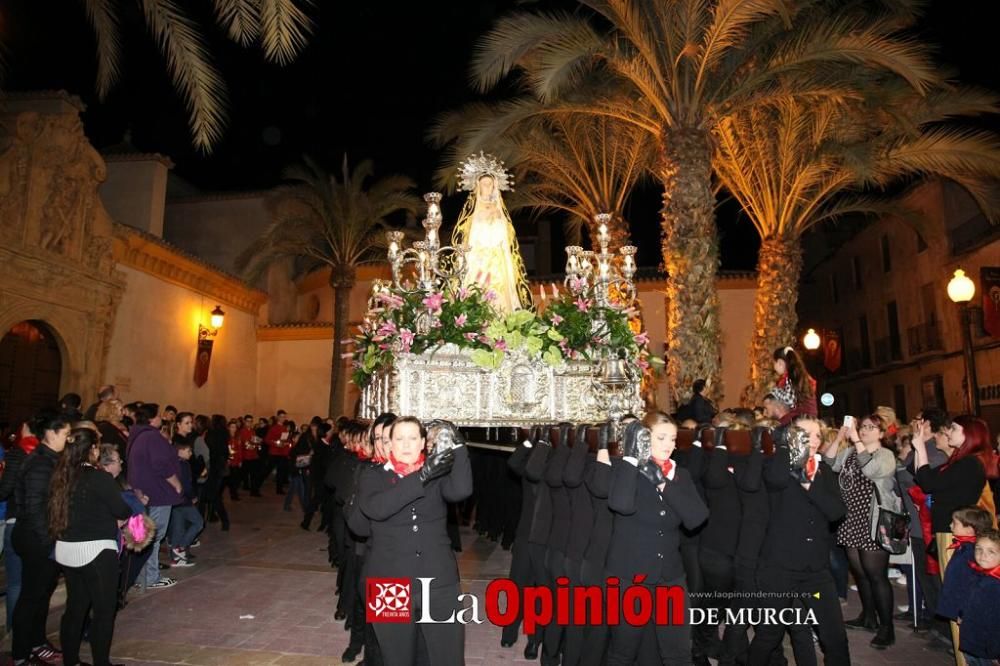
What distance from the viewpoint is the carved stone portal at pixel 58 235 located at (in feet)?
45.6

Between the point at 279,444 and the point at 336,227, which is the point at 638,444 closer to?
the point at 279,444

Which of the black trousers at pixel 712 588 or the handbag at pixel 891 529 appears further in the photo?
the handbag at pixel 891 529

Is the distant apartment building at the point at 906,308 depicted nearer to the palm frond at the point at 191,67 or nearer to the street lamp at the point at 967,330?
the street lamp at the point at 967,330

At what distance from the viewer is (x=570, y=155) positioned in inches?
549

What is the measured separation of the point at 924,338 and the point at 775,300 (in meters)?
14.8

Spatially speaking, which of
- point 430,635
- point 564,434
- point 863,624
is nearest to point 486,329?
point 564,434

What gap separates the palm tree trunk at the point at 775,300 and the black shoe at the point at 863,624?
745cm

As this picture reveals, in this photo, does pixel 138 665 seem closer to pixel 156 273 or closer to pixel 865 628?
pixel 865 628

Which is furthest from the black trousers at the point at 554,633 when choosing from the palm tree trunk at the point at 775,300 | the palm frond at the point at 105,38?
the palm tree trunk at the point at 775,300

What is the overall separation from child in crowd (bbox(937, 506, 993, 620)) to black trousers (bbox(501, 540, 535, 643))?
10.3 ft

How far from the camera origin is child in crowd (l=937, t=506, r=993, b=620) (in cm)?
455

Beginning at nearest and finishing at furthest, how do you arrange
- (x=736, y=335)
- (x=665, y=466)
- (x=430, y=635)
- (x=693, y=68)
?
(x=430, y=635)
(x=665, y=466)
(x=693, y=68)
(x=736, y=335)

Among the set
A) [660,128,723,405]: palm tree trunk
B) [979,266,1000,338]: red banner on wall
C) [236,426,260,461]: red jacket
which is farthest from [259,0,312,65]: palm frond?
[979,266,1000,338]: red banner on wall

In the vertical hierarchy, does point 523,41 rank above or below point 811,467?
above
